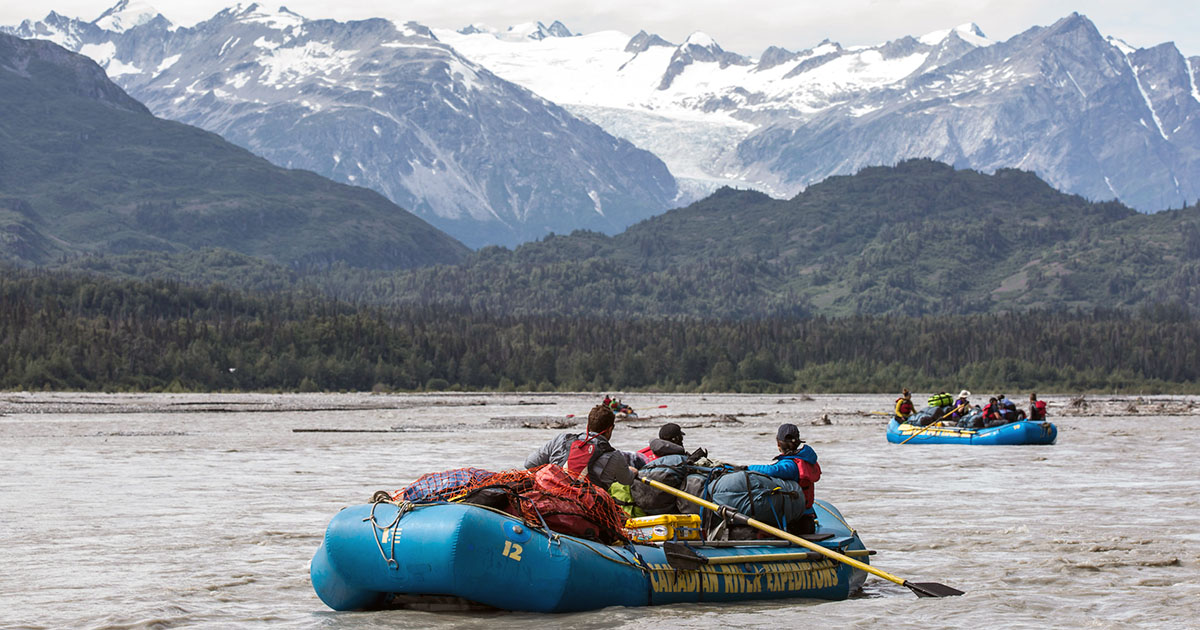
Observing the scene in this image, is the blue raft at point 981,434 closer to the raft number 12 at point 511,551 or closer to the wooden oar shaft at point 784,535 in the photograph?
the wooden oar shaft at point 784,535

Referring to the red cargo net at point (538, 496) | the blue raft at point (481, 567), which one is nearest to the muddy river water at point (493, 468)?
the blue raft at point (481, 567)

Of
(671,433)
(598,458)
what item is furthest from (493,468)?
(598,458)

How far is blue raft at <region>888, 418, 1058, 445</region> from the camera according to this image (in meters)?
77.6

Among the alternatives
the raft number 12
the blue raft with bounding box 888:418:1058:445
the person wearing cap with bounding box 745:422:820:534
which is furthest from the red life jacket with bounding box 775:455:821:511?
the blue raft with bounding box 888:418:1058:445

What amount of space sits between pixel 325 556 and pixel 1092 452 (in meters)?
53.7

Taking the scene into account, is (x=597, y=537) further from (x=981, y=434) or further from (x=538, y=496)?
(x=981, y=434)

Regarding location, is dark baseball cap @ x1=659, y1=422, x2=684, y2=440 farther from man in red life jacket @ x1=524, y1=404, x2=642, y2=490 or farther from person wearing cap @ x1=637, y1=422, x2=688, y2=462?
man in red life jacket @ x1=524, y1=404, x2=642, y2=490

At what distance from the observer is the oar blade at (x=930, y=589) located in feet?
96.3

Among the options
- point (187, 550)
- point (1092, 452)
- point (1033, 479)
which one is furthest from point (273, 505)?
point (1092, 452)

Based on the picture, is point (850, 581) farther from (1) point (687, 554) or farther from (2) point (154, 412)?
(2) point (154, 412)

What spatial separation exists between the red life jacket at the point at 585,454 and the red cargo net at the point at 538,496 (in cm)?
106

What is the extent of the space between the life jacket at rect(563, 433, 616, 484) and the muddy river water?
3156 mm

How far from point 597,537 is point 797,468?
523 cm

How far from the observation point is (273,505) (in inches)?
1784
